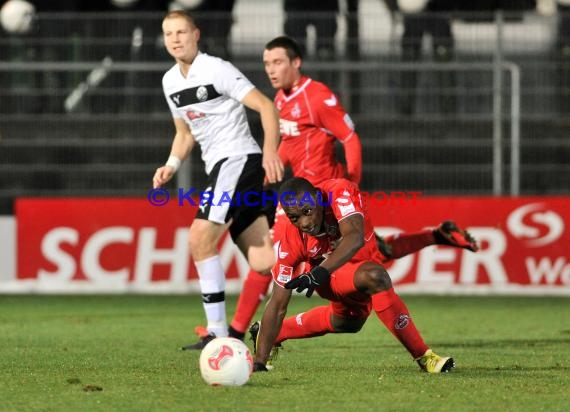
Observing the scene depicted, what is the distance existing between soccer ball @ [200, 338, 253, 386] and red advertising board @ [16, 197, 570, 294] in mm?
8155

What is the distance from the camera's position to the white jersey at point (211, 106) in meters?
9.45

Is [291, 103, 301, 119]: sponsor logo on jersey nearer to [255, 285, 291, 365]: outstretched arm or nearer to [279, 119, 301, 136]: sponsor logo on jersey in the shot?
[279, 119, 301, 136]: sponsor logo on jersey

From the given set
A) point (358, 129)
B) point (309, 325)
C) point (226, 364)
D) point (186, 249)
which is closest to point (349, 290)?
point (309, 325)

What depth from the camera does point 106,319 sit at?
40.9 feet

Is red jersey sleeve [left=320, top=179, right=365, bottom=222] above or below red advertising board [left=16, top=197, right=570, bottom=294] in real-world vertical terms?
above

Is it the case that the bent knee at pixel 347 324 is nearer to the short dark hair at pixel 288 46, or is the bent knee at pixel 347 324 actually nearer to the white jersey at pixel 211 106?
the white jersey at pixel 211 106

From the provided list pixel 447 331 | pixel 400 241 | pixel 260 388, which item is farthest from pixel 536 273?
pixel 260 388

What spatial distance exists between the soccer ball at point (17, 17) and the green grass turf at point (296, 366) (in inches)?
148

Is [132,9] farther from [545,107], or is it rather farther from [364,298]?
[364,298]

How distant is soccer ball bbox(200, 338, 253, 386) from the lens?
7035 mm

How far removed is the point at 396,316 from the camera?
7625mm

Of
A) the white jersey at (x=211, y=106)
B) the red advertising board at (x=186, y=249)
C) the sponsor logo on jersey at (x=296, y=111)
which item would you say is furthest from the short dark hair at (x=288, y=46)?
the red advertising board at (x=186, y=249)

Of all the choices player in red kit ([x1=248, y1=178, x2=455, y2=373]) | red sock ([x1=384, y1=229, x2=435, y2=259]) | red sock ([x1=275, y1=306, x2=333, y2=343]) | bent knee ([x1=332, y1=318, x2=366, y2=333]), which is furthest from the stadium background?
player in red kit ([x1=248, y1=178, x2=455, y2=373])

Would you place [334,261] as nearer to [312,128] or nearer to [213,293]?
[213,293]
